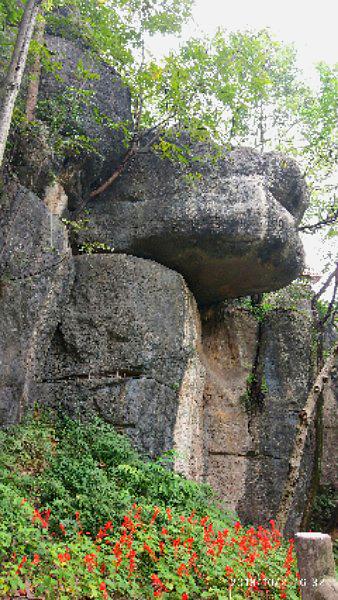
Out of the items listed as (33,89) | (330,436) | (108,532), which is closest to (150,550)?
(108,532)

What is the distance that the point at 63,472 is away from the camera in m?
6.86

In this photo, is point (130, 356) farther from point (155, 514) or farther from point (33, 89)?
point (33, 89)

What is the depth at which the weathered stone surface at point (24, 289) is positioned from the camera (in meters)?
7.76

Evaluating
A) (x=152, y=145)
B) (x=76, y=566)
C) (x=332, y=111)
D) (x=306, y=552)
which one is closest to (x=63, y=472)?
(x=76, y=566)

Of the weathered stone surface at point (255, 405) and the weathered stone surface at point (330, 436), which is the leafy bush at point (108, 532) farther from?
the weathered stone surface at point (330, 436)

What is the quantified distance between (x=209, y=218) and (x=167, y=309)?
6.83 feet

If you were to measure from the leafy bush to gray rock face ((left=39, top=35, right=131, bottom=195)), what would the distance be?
5.44 meters

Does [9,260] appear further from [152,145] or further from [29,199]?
[152,145]

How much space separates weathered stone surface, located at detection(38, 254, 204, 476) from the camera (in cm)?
884

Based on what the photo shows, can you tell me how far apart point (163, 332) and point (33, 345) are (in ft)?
8.11

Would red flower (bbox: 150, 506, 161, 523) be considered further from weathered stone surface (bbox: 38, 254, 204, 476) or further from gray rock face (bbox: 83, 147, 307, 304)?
gray rock face (bbox: 83, 147, 307, 304)

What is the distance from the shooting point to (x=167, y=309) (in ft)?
32.5

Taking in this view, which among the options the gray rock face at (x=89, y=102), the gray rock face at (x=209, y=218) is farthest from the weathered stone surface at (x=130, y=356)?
the gray rock face at (x=89, y=102)

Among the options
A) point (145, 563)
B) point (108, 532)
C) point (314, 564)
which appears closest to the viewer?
point (314, 564)
